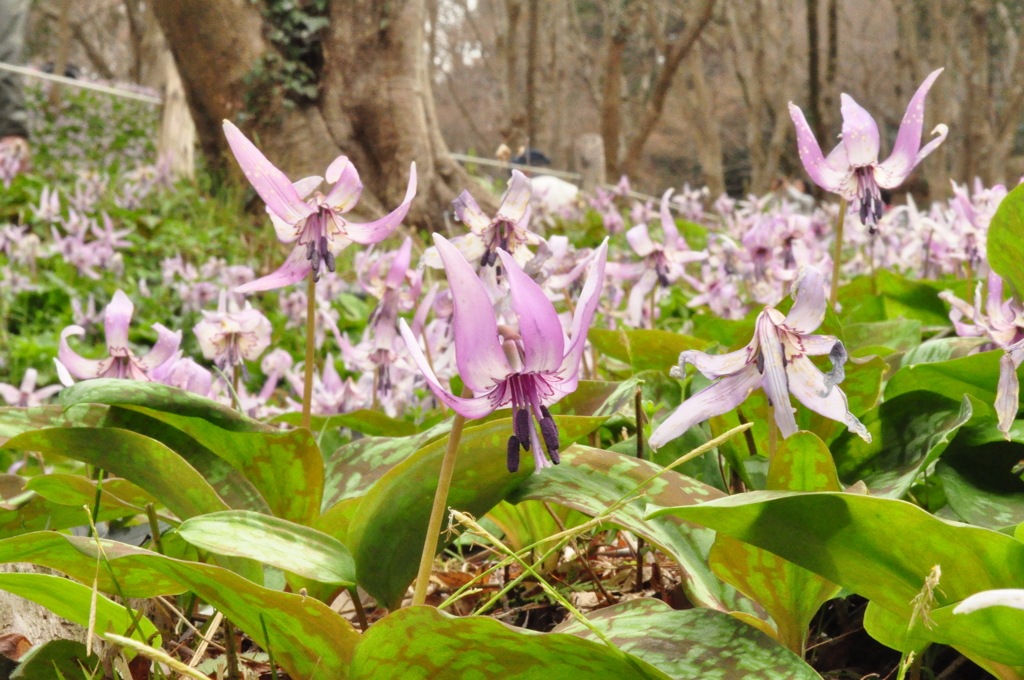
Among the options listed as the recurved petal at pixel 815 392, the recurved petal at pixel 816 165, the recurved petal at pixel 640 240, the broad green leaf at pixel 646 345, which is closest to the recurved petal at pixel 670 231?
the recurved petal at pixel 640 240

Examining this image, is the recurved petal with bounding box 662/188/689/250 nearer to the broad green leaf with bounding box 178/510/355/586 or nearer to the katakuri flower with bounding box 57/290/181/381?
the katakuri flower with bounding box 57/290/181/381

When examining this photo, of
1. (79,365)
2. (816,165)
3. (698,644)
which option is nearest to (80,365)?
(79,365)

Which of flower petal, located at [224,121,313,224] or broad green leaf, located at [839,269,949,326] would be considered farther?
broad green leaf, located at [839,269,949,326]

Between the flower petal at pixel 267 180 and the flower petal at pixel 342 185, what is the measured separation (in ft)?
0.11

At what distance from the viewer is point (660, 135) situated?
2927 cm

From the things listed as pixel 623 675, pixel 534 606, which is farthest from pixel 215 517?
pixel 534 606

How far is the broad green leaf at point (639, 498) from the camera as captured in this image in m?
0.89

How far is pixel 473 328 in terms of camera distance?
2.10 ft

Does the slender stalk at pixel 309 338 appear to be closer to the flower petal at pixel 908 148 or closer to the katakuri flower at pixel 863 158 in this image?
the katakuri flower at pixel 863 158

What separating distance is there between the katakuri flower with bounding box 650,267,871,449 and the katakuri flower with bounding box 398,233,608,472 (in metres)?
0.15

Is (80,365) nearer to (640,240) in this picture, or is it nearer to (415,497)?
(415,497)

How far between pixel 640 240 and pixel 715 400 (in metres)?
1.06

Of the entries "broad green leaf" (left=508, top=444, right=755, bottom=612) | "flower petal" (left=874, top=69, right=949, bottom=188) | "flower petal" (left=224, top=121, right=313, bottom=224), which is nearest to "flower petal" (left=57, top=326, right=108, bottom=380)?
"flower petal" (left=224, top=121, right=313, bottom=224)

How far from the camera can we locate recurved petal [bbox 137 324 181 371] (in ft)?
3.92
